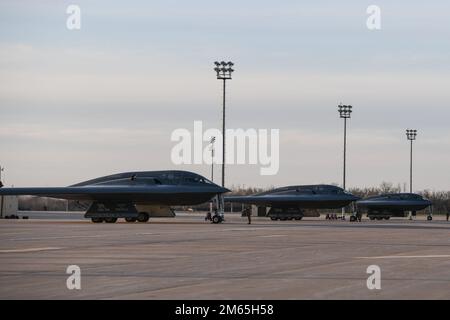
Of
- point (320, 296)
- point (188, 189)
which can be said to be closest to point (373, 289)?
point (320, 296)

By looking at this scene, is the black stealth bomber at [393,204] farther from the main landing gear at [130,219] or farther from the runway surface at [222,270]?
the runway surface at [222,270]

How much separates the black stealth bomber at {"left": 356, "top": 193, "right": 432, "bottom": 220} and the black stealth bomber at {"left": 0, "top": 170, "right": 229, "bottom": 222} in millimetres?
35787

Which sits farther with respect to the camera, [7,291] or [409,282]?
[409,282]

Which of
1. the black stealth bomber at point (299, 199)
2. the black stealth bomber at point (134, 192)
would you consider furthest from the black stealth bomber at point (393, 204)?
the black stealth bomber at point (134, 192)

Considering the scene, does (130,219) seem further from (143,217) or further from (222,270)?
(222,270)

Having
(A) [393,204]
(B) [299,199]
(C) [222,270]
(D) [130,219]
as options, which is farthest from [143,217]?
(C) [222,270]

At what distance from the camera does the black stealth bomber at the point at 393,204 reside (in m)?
97.0

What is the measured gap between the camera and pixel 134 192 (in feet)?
212

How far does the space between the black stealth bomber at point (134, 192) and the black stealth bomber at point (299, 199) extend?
2415cm

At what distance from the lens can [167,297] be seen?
47.9 feet

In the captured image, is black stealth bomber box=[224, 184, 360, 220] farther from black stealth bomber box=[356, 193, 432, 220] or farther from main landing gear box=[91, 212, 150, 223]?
main landing gear box=[91, 212, 150, 223]

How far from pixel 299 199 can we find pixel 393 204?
51.9 ft
